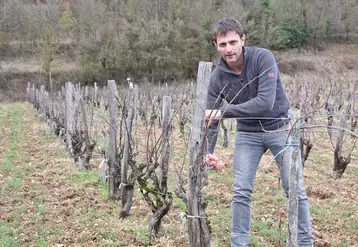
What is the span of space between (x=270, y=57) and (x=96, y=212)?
3.26 meters

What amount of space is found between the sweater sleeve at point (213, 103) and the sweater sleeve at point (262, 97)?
0.78ft

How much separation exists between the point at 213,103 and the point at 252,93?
31 cm

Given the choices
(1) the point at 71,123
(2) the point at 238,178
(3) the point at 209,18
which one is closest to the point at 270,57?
(2) the point at 238,178

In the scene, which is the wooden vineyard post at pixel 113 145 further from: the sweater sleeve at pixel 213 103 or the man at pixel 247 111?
the man at pixel 247 111

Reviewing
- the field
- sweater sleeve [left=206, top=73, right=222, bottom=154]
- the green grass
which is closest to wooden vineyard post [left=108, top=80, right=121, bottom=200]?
the field

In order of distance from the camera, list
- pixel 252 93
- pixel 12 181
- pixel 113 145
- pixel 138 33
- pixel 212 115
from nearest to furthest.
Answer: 1. pixel 212 115
2. pixel 252 93
3. pixel 113 145
4. pixel 12 181
5. pixel 138 33

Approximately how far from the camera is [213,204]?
229 inches

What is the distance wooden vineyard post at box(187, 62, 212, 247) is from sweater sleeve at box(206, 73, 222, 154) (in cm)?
17

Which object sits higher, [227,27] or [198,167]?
[227,27]

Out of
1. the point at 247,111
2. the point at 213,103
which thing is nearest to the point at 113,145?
the point at 213,103

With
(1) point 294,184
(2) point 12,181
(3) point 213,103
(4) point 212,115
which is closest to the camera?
(1) point 294,184

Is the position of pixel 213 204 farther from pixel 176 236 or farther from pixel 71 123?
pixel 71 123

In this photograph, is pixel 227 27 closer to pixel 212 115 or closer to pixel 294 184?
pixel 212 115

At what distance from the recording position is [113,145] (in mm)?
5727
